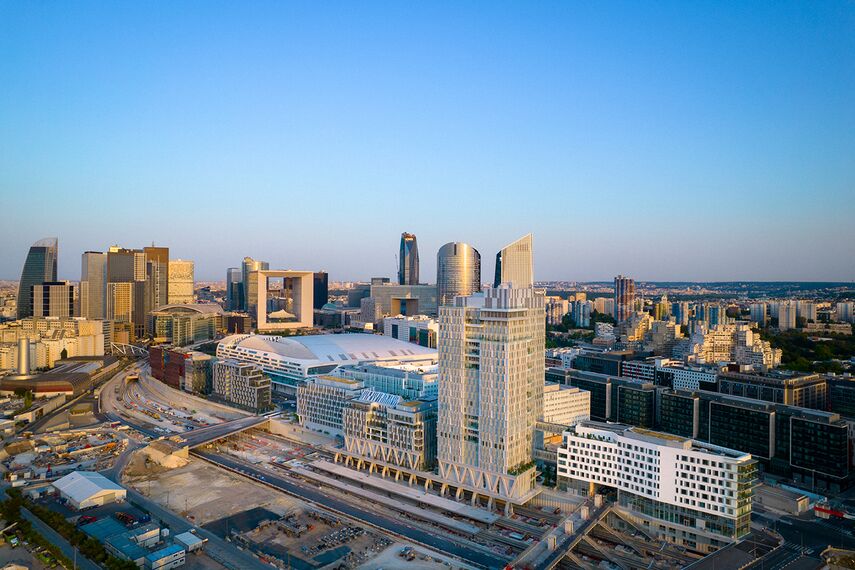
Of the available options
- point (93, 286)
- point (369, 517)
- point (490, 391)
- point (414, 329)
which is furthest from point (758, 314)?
point (93, 286)

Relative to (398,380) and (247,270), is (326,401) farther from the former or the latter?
(247,270)

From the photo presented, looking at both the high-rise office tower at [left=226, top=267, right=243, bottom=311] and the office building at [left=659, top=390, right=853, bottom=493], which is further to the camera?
the high-rise office tower at [left=226, top=267, right=243, bottom=311]

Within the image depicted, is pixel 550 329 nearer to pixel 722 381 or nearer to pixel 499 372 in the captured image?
pixel 722 381

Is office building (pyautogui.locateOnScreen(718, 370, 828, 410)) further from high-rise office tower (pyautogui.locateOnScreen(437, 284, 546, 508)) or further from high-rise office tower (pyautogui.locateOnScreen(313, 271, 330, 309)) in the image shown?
high-rise office tower (pyautogui.locateOnScreen(313, 271, 330, 309))

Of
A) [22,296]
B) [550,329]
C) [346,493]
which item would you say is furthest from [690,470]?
[22,296]

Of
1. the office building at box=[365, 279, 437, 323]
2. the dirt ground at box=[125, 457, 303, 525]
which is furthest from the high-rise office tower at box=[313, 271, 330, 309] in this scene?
the dirt ground at box=[125, 457, 303, 525]

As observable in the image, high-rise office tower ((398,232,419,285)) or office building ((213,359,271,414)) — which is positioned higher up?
high-rise office tower ((398,232,419,285))
